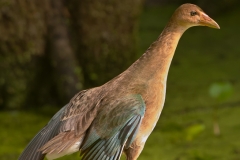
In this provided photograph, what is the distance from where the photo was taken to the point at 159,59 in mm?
2416

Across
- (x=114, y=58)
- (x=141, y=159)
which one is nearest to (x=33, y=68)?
(x=114, y=58)

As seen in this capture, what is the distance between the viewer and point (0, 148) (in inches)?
146

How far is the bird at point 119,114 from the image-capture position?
221 cm

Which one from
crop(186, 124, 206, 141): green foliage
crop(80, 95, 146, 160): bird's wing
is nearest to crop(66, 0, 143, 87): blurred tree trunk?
crop(186, 124, 206, 141): green foliage

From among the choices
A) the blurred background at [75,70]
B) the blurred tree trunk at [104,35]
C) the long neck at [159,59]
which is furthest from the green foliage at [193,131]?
the long neck at [159,59]

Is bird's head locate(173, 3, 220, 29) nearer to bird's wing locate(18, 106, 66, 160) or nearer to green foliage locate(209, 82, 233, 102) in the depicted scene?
bird's wing locate(18, 106, 66, 160)

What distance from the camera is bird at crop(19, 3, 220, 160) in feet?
7.25

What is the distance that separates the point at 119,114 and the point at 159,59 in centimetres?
30

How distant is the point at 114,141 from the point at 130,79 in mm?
292

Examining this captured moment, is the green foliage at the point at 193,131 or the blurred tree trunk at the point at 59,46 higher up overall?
the blurred tree trunk at the point at 59,46

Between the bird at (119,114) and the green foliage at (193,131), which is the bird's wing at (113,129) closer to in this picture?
the bird at (119,114)

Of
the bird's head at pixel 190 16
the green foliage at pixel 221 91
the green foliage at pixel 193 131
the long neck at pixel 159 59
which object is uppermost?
the bird's head at pixel 190 16

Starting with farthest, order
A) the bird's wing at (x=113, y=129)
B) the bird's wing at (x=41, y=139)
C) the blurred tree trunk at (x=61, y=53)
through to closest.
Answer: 1. the blurred tree trunk at (x=61, y=53)
2. the bird's wing at (x=41, y=139)
3. the bird's wing at (x=113, y=129)

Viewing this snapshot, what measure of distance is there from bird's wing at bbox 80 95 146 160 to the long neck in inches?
5.6
